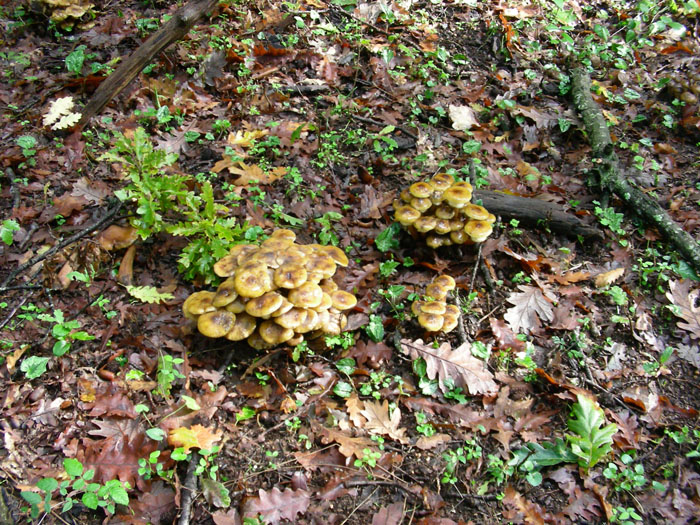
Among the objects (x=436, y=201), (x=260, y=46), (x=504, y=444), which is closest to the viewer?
(x=504, y=444)

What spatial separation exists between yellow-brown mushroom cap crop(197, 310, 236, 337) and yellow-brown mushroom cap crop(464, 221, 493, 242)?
252 centimetres

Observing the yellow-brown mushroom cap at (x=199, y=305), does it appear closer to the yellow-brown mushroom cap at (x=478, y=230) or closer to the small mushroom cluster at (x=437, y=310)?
the small mushroom cluster at (x=437, y=310)

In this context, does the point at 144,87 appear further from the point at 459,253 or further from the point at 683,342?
the point at 683,342

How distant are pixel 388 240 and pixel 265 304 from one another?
1.86 m

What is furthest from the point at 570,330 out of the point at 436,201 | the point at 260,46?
the point at 260,46

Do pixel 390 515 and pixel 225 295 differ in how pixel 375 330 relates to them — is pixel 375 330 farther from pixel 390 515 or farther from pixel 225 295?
pixel 390 515

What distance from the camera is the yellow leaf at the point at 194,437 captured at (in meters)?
3.40

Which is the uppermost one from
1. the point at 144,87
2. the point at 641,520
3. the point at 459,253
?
the point at 144,87

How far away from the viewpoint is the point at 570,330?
449 cm

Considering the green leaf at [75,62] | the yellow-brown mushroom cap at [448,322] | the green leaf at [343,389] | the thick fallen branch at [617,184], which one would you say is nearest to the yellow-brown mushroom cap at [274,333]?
the green leaf at [343,389]

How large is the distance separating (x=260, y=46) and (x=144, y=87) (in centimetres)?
187

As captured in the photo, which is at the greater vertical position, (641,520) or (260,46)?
(260,46)

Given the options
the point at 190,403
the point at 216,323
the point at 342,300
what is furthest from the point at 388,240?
the point at 190,403

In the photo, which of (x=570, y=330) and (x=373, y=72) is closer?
(x=570, y=330)
